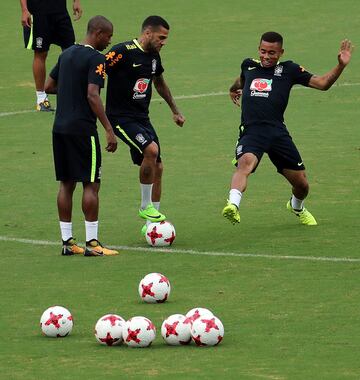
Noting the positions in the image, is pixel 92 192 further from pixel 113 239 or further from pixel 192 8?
pixel 192 8

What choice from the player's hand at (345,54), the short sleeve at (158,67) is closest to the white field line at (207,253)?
the short sleeve at (158,67)

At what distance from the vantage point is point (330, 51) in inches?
1111

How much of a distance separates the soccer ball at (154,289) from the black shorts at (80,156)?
7.69 ft

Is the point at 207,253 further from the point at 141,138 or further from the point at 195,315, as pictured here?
the point at 195,315

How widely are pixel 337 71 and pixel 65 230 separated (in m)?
3.25

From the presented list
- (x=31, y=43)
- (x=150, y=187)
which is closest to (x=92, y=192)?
(x=150, y=187)

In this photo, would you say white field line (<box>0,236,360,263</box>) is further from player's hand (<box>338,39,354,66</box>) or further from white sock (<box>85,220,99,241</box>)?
player's hand (<box>338,39,354,66</box>)

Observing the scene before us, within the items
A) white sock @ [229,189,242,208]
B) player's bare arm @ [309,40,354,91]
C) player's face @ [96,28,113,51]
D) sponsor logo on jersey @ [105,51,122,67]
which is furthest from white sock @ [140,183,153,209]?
player's bare arm @ [309,40,354,91]

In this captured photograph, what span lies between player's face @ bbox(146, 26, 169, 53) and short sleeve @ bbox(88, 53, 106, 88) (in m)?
1.27

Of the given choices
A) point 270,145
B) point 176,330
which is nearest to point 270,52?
point 270,145

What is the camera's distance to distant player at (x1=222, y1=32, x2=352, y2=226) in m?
15.4

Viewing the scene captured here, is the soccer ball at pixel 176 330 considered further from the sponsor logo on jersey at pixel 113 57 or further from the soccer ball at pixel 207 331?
the sponsor logo on jersey at pixel 113 57

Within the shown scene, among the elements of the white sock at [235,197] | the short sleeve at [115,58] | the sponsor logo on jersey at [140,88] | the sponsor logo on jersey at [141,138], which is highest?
the short sleeve at [115,58]

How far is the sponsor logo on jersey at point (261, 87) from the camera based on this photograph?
51.3ft
